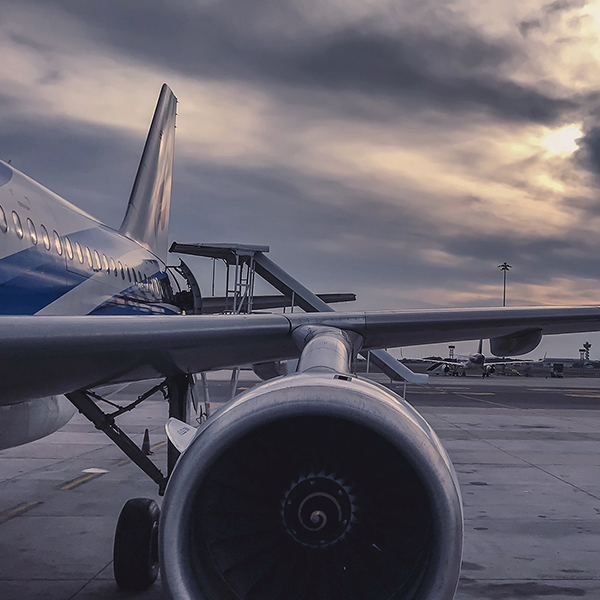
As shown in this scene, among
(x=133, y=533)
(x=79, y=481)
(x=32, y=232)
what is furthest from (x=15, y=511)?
(x=32, y=232)

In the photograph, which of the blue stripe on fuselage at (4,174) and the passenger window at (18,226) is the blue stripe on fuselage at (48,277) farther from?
the blue stripe on fuselage at (4,174)

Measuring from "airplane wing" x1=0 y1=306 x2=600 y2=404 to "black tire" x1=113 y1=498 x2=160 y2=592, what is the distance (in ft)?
3.94

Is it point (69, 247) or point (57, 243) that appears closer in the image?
point (57, 243)

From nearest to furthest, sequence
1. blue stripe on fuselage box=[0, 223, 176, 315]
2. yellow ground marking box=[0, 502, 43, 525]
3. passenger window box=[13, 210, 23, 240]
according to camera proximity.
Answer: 1. blue stripe on fuselage box=[0, 223, 176, 315]
2. passenger window box=[13, 210, 23, 240]
3. yellow ground marking box=[0, 502, 43, 525]

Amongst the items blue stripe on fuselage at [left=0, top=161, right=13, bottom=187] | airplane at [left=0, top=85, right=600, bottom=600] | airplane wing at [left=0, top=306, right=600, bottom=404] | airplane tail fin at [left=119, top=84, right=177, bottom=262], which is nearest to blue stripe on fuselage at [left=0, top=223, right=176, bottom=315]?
airplane at [left=0, top=85, right=600, bottom=600]

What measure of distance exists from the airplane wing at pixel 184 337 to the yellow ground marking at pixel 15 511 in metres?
3.53

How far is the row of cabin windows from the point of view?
4566mm

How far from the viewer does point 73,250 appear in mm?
5730

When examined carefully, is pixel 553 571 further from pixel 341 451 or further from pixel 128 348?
pixel 128 348

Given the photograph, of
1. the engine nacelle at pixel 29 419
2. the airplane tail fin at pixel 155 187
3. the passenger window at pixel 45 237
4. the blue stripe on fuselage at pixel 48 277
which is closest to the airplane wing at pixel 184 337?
the blue stripe on fuselage at pixel 48 277

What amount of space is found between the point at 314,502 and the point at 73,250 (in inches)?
138

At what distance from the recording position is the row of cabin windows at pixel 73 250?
4566 mm

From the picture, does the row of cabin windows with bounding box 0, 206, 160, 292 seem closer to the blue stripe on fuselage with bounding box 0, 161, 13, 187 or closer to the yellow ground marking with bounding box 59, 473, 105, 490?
the blue stripe on fuselage with bounding box 0, 161, 13, 187

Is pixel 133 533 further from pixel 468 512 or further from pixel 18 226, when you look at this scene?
pixel 468 512
